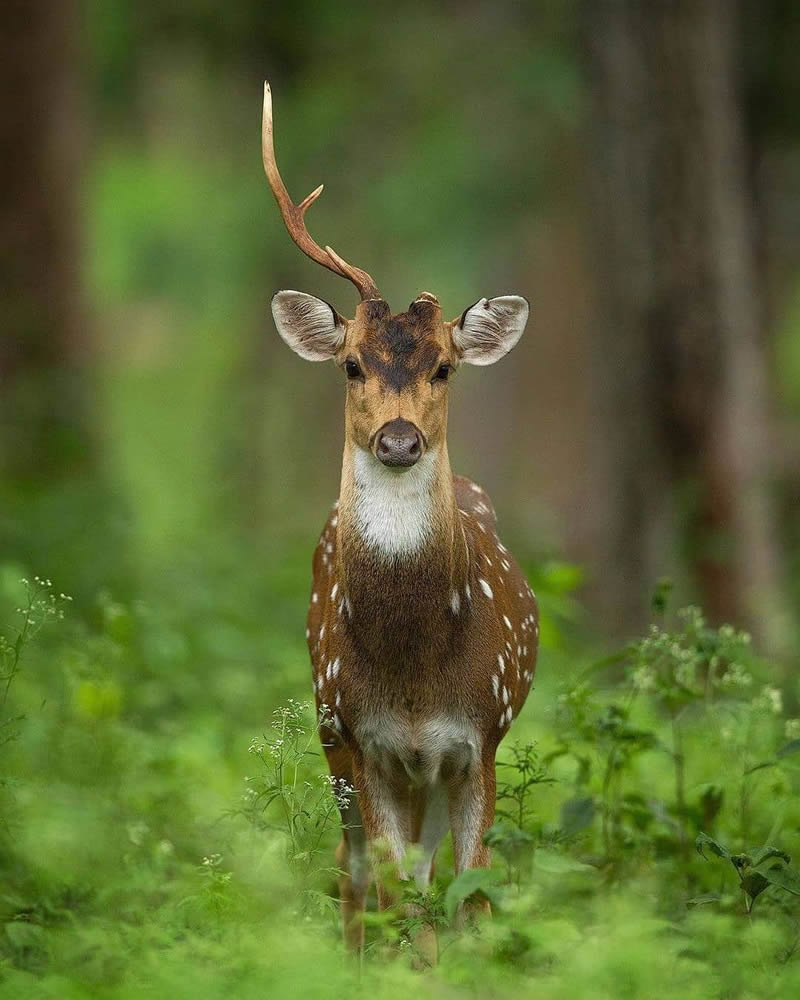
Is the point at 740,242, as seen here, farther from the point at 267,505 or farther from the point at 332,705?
the point at 267,505

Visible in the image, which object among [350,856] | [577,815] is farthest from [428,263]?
[577,815]

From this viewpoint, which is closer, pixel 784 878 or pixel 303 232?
pixel 784 878

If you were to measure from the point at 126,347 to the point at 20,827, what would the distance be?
25243 millimetres

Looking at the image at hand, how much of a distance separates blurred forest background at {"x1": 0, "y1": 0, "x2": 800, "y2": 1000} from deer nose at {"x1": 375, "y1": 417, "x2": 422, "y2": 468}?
1053 mm

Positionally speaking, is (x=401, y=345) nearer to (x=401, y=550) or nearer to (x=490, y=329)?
(x=490, y=329)

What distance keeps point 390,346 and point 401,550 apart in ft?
2.44

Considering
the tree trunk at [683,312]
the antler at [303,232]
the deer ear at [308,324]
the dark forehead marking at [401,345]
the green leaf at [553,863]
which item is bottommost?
the green leaf at [553,863]

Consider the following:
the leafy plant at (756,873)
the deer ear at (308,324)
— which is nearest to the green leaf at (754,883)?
the leafy plant at (756,873)

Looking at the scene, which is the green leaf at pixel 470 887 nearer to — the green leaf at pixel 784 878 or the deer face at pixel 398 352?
the green leaf at pixel 784 878

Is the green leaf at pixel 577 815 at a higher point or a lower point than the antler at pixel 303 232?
lower

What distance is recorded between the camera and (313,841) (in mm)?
5059

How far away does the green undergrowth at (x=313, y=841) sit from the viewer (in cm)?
453

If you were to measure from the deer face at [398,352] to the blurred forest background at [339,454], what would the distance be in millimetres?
1162

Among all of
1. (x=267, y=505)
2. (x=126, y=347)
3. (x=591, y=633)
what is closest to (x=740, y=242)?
(x=591, y=633)
